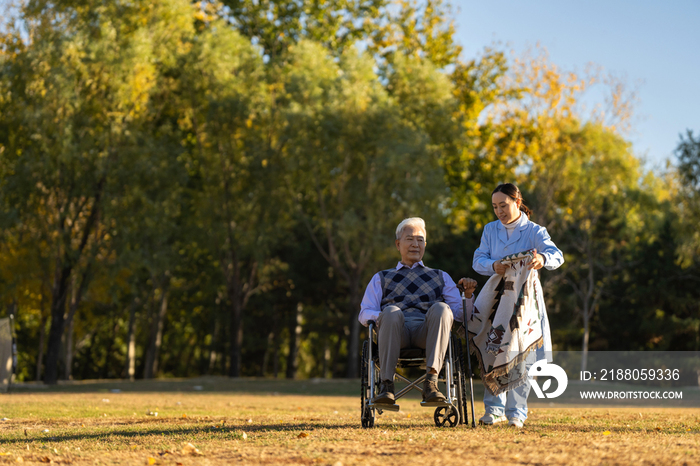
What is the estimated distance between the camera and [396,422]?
6492 mm

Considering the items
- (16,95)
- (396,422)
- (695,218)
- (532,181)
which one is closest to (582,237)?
(532,181)

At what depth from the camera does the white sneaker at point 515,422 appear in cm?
568

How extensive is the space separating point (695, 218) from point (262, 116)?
1501 centimetres

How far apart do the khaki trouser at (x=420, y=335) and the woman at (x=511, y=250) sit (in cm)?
71

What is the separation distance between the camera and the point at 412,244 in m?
6.00

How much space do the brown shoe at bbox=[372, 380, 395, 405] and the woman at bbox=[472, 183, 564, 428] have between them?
1007 millimetres

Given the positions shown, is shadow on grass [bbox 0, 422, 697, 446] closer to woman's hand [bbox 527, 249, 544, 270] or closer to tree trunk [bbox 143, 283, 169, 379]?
woman's hand [bbox 527, 249, 544, 270]

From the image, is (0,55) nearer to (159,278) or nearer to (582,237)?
(159,278)

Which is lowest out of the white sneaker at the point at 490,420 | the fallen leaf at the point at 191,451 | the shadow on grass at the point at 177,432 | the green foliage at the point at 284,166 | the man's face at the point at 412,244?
the shadow on grass at the point at 177,432

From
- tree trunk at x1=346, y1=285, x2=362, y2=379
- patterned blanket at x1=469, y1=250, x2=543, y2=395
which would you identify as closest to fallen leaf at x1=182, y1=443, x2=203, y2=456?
patterned blanket at x1=469, y1=250, x2=543, y2=395

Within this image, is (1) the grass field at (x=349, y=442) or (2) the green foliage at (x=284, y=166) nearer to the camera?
(1) the grass field at (x=349, y=442)

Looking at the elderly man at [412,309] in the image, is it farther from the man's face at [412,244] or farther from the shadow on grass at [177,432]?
the shadow on grass at [177,432]

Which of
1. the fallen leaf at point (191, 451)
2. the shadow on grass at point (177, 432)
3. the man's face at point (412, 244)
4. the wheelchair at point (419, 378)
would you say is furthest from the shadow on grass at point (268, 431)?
the man's face at point (412, 244)

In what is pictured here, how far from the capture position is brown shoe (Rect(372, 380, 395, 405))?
5.32m
